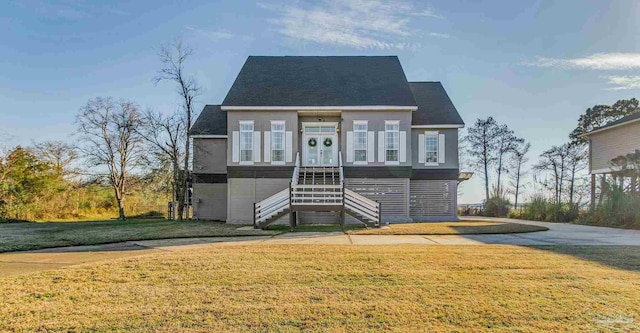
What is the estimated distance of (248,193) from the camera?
17.8 m

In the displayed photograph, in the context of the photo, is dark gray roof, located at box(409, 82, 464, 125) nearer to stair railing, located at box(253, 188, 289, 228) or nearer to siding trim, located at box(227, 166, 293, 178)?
siding trim, located at box(227, 166, 293, 178)

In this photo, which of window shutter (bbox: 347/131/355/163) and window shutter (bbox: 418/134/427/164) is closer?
window shutter (bbox: 347/131/355/163)

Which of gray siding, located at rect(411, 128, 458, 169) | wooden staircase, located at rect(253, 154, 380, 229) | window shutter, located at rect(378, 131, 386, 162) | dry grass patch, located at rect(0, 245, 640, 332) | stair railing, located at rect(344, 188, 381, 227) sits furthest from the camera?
gray siding, located at rect(411, 128, 458, 169)

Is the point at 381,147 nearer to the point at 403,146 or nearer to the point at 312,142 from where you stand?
the point at 403,146

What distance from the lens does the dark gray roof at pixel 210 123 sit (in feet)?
67.1

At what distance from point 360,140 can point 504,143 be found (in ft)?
61.4

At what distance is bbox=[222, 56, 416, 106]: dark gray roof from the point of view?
18172 mm

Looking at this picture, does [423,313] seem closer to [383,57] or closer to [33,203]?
[383,57]

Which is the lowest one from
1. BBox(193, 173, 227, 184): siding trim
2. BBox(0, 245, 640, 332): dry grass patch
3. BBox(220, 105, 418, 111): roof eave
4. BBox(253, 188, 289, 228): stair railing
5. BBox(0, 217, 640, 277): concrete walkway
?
BBox(0, 217, 640, 277): concrete walkway

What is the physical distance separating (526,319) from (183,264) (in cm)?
539

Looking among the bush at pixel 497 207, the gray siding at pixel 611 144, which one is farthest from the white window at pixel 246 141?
the gray siding at pixel 611 144

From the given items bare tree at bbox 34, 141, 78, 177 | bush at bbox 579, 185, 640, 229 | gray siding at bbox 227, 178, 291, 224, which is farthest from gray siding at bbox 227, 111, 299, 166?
bush at bbox 579, 185, 640, 229

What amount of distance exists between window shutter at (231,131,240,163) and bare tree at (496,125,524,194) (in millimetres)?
22627

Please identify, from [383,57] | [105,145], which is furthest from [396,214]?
[105,145]
